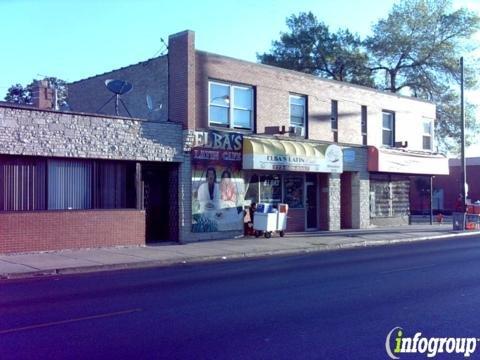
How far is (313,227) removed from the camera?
27.1 meters

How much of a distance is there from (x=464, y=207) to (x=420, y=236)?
5431mm

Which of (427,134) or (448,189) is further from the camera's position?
(448,189)

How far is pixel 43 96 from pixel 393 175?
17645mm

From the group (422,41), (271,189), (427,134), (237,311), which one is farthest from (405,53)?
(237,311)

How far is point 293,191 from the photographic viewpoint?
26000mm

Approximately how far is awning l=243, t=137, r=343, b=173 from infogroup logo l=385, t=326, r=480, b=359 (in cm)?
1533

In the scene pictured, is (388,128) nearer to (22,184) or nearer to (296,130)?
(296,130)

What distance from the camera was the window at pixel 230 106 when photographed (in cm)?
2239

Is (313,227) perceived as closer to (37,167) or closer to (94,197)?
(94,197)

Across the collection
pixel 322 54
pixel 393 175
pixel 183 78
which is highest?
pixel 322 54

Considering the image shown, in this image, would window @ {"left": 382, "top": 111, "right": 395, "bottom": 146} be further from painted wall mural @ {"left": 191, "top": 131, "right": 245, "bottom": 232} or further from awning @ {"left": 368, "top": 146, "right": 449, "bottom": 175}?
painted wall mural @ {"left": 191, "top": 131, "right": 245, "bottom": 232}

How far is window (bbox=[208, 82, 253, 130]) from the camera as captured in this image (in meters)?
22.4

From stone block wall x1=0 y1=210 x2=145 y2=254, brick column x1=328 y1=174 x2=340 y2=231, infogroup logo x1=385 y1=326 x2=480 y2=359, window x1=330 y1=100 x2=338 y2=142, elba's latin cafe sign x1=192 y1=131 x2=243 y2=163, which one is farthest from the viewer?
window x1=330 y1=100 x2=338 y2=142

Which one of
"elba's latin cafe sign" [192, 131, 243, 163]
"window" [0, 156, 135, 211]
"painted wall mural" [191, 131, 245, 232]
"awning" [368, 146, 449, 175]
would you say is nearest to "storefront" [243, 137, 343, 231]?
"elba's latin cafe sign" [192, 131, 243, 163]
